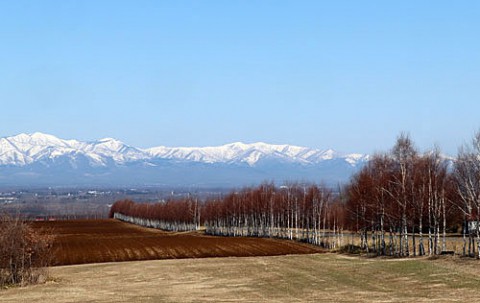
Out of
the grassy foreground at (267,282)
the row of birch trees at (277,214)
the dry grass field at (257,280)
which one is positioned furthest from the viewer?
the row of birch trees at (277,214)

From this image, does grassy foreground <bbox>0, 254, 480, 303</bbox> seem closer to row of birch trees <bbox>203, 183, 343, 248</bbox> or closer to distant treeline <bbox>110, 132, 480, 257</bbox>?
distant treeline <bbox>110, 132, 480, 257</bbox>

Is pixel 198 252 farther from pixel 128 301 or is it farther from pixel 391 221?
pixel 128 301

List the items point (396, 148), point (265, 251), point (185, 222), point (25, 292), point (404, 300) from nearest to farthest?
point (404, 300) < point (25, 292) < point (396, 148) < point (265, 251) < point (185, 222)

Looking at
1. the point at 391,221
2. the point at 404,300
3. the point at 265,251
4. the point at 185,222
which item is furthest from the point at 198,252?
the point at 185,222

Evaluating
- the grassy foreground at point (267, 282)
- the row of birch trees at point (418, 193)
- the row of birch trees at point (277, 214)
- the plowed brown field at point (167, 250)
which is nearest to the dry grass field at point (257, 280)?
the grassy foreground at point (267, 282)

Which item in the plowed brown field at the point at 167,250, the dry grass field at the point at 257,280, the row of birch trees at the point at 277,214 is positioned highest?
the row of birch trees at the point at 277,214

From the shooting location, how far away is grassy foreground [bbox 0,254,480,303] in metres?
45.6

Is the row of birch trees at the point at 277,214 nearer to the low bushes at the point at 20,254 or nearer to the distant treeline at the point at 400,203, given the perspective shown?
the distant treeline at the point at 400,203

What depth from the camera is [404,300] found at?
41719 mm

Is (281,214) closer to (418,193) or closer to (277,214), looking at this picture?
(277,214)

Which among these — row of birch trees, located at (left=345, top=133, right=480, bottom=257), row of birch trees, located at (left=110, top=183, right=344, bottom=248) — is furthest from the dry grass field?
row of birch trees, located at (left=110, top=183, right=344, bottom=248)

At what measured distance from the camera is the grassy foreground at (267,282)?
45.6 metres

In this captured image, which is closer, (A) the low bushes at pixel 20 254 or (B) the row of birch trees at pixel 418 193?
(A) the low bushes at pixel 20 254

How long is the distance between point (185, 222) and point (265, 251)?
285 feet
